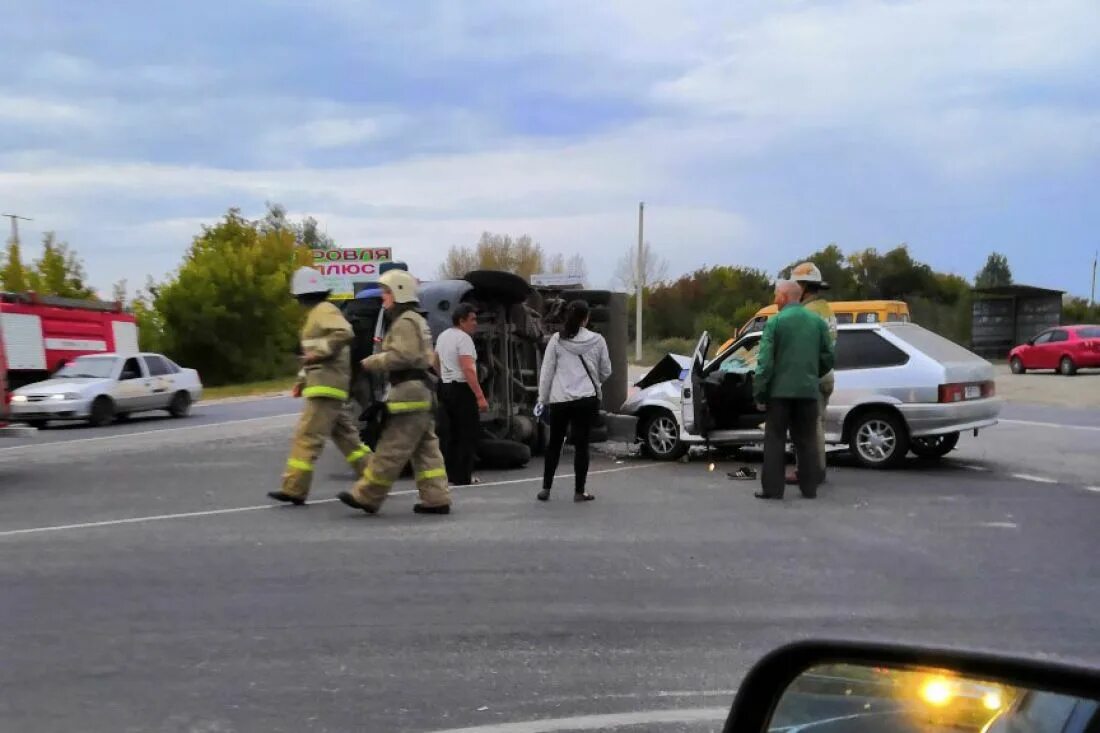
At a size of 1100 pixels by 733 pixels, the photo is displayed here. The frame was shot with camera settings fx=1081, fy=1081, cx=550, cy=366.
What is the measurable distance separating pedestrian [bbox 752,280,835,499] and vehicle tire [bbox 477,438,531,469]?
336 centimetres

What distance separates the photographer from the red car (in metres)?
34.1

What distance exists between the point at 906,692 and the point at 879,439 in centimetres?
1069

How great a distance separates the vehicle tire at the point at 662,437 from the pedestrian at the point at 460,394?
3009mm

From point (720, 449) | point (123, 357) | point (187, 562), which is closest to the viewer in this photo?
point (187, 562)

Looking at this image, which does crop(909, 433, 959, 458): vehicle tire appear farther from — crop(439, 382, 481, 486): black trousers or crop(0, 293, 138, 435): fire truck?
crop(0, 293, 138, 435): fire truck

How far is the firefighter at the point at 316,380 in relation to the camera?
923 cm

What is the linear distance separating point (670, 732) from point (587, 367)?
5.67m

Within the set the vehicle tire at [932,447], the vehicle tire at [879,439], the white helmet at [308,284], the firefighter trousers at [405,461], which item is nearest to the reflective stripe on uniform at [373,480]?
the firefighter trousers at [405,461]

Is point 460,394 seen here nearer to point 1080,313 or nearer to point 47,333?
point 47,333

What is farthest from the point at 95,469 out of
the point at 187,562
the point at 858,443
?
the point at 858,443

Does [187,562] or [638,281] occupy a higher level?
[638,281]

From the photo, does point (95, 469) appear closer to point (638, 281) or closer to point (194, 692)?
point (194, 692)

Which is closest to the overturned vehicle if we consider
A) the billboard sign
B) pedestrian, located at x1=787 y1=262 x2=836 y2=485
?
pedestrian, located at x1=787 y1=262 x2=836 y2=485

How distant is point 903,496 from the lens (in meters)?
9.99
